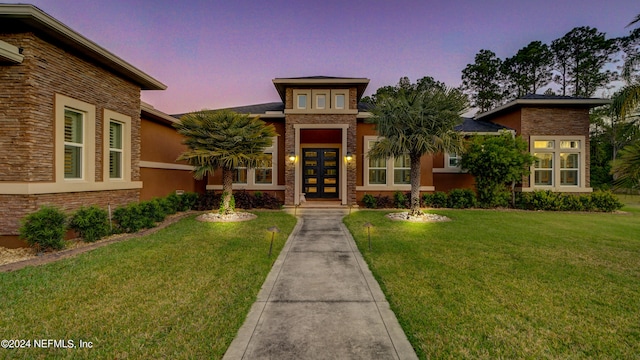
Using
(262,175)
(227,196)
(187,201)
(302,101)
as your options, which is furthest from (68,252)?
(302,101)

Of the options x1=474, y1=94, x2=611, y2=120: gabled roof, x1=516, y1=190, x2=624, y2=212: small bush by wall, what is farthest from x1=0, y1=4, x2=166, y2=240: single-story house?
x1=516, y1=190, x2=624, y2=212: small bush by wall

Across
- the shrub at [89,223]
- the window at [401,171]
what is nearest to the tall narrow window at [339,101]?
the window at [401,171]

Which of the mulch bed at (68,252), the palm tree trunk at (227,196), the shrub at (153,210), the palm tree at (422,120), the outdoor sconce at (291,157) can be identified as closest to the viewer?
the mulch bed at (68,252)

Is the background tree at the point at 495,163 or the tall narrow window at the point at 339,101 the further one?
the tall narrow window at the point at 339,101

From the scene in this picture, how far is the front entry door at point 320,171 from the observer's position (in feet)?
44.7

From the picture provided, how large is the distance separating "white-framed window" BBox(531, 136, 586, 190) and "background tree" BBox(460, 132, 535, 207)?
2.05 meters

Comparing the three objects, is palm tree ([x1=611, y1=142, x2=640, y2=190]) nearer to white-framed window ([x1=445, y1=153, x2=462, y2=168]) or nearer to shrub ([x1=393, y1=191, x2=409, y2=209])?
shrub ([x1=393, y1=191, x2=409, y2=209])

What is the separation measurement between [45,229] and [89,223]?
0.98 metres

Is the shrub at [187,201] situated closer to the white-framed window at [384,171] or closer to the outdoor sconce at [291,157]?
the outdoor sconce at [291,157]

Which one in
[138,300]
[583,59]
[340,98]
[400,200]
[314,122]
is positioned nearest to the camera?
[138,300]

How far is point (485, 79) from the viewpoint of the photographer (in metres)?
29.2

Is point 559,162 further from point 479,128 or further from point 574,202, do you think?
point 479,128

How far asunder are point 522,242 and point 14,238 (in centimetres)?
1201

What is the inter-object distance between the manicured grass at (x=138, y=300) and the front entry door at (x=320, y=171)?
26.2 ft
